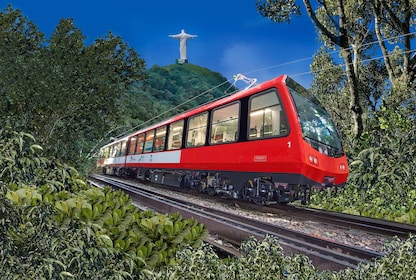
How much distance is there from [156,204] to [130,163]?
424 inches

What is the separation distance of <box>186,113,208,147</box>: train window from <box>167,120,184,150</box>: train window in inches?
27.3

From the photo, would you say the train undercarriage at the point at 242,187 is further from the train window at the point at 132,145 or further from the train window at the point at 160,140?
the train window at the point at 132,145

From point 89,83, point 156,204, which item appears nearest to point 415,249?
point 156,204

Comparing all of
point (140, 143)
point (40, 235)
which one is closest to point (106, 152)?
point (140, 143)

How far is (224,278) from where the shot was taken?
2.50 meters

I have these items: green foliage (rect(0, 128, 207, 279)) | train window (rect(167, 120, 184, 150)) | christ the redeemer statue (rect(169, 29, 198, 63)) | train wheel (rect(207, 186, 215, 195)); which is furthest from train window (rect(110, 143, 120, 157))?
christ the redeemer statue (rect(169, 29, 198, 63))

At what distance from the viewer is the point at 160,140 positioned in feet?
46.2

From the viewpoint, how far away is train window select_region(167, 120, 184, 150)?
39.1ft

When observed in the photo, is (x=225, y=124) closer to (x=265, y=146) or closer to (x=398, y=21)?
(x=265, y=146)

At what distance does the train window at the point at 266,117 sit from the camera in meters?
7.46

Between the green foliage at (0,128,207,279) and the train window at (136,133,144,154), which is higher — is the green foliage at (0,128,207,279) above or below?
below

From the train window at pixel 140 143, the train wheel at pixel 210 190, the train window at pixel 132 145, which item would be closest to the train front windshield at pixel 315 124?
the train wheel at pixel 210 190

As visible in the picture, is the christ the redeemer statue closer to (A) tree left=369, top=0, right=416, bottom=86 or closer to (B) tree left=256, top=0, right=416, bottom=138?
(B) tree left=256, top=0, right=416, bottom=138

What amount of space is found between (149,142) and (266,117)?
8.77m
